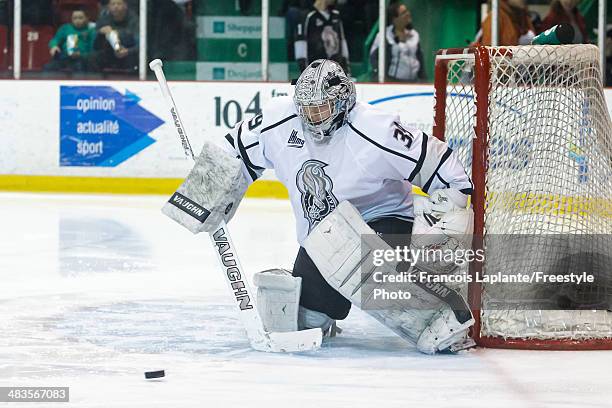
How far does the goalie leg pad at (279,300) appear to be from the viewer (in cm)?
347

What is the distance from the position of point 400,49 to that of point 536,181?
195 inches

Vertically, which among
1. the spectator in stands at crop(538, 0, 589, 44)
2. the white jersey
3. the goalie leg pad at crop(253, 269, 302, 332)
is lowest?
the goalie leg pad at crop(253, 269, 302, 332)

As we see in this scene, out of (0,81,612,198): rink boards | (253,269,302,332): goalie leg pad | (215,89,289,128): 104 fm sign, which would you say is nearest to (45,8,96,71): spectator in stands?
(0,81,612,198): rink boards

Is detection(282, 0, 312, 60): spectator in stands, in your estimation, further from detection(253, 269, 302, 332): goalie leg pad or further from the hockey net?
detection(253, 269, 302, 332): goalie leg pad

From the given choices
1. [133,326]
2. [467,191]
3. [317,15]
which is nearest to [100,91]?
[317,15]

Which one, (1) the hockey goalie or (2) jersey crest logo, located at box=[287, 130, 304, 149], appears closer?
(1) the hockey goalie

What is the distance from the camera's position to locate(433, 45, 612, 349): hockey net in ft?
11.2

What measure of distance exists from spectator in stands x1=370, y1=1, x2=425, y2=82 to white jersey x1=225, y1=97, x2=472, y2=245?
199 inches

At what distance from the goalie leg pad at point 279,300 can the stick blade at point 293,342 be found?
3.7 inches

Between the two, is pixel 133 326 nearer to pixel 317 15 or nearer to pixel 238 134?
pixel 238 134

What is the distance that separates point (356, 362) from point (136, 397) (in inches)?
27.4

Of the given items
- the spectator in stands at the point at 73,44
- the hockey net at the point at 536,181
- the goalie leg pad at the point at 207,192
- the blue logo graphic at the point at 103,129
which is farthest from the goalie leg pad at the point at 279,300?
the spectator in stands at the point at 73,44

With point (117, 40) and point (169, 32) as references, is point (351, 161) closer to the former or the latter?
point (169, 32)

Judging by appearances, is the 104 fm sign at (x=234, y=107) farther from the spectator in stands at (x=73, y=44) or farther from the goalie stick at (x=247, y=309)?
the goalie stick at (x=247, y=309)
